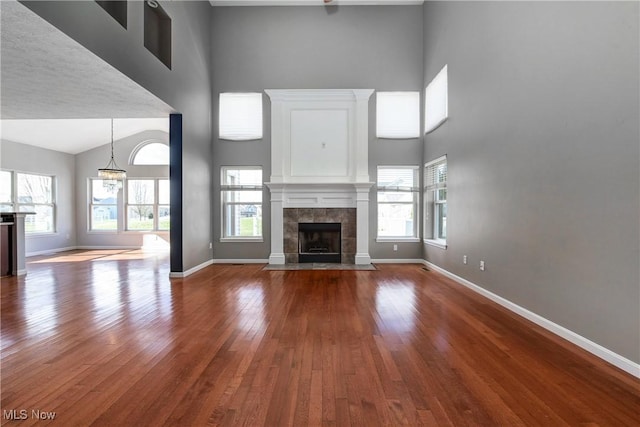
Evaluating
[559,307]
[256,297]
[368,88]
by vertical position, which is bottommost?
[256,297]

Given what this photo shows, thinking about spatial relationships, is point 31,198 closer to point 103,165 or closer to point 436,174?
point 103,165

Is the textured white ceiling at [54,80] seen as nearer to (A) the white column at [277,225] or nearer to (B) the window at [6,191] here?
(A) the white column at [277,225]

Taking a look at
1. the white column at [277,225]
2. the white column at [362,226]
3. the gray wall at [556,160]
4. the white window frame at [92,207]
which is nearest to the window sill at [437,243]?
the gray wall at [556,160]

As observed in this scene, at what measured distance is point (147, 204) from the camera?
9.13m

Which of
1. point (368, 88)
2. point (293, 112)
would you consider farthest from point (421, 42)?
point (293, 112)

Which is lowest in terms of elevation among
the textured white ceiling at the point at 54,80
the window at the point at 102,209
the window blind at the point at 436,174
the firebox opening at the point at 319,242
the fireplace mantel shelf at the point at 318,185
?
the firebox opening at the point at 319,242

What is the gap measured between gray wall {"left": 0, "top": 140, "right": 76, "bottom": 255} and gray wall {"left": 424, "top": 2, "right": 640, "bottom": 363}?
10.1 metres

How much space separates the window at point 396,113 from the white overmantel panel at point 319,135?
1.10 ft

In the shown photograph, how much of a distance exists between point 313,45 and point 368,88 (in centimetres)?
151

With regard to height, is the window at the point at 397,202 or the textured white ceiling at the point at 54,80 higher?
the textured white ceiling at the point at 54,80

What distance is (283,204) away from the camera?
6.54 metres

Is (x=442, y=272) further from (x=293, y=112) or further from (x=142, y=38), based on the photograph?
(x=142, y=38)

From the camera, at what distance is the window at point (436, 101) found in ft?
17.6

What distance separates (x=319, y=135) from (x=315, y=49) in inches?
73.6
